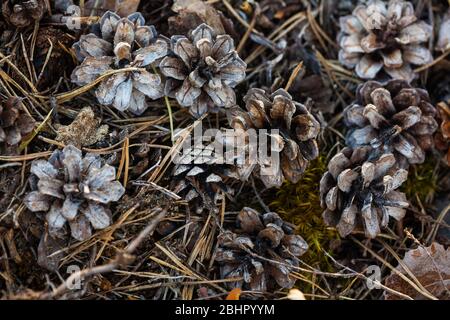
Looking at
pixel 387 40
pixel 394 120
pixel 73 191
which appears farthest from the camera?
pixel 387 40

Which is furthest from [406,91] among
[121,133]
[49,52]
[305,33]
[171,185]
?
[49,52]

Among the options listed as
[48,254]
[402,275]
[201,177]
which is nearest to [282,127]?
[201,177]

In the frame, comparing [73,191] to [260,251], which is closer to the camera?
[73,191]

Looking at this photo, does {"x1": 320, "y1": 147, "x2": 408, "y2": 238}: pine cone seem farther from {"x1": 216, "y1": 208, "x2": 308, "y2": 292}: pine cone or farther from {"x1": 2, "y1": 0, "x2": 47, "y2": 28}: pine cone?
{"x1": 2, "y1": 0, "x2": 47, "y2": 28}: pine cone

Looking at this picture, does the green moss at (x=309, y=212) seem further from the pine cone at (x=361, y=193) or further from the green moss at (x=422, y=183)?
the green moss at (x=422, y=183)

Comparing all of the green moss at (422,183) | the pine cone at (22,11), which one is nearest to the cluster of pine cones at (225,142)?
the pine cone at (22,11)

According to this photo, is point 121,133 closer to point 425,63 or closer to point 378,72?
point 378,72

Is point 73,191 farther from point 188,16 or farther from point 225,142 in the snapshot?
point 188,16

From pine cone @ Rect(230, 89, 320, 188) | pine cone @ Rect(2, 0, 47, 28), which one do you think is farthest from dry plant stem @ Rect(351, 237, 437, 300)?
pine cone @ Rect(2, 0, 47, 28)
